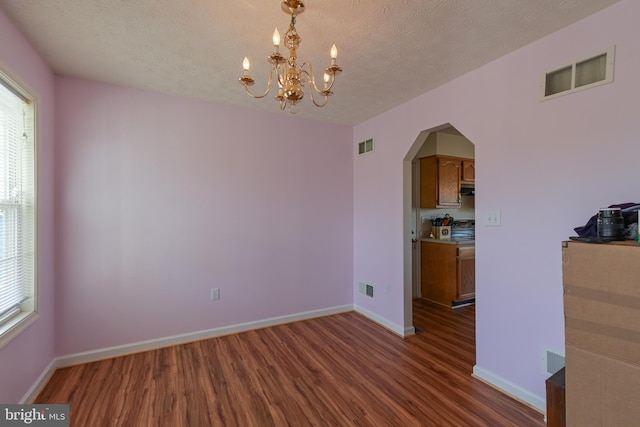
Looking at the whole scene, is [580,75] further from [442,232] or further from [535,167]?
[442,232]

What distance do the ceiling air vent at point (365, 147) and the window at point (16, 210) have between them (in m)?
3.22

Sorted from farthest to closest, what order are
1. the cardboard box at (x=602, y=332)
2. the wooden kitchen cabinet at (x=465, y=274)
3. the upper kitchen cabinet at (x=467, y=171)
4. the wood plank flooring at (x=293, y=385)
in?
the upper kitchen cabinet at (x=467, y=171)
the wooden kitchen cabinet at (x=465, y=274)
the wood plank flooring at (x=293, y=385)
the cardboard box at (x=602, y=332)

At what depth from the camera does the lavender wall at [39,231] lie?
1755 mm

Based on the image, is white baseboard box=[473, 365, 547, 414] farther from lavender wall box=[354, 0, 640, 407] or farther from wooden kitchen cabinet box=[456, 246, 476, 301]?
wooden kitchen cabinet box=[456, 246, 476, 301]

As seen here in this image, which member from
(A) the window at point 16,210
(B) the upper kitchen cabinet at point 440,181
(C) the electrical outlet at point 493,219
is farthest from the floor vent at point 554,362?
(A) the window at point 16,210

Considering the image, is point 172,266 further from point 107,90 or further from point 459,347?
point 459,347

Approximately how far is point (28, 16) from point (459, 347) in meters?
4.28

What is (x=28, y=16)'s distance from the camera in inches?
68.9

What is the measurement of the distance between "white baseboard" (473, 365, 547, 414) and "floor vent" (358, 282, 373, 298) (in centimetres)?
147

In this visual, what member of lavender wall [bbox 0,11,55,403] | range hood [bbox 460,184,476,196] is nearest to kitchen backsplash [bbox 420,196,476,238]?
range hood [bbox 460,184,476,196]

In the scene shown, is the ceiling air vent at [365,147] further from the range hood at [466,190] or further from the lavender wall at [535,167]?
the range hood at [466,190]

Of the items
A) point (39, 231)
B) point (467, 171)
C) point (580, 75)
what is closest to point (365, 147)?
point (467, 171)

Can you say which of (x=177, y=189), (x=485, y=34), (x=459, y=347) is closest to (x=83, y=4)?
(x=177, y=189)

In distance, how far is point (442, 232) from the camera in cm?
442
